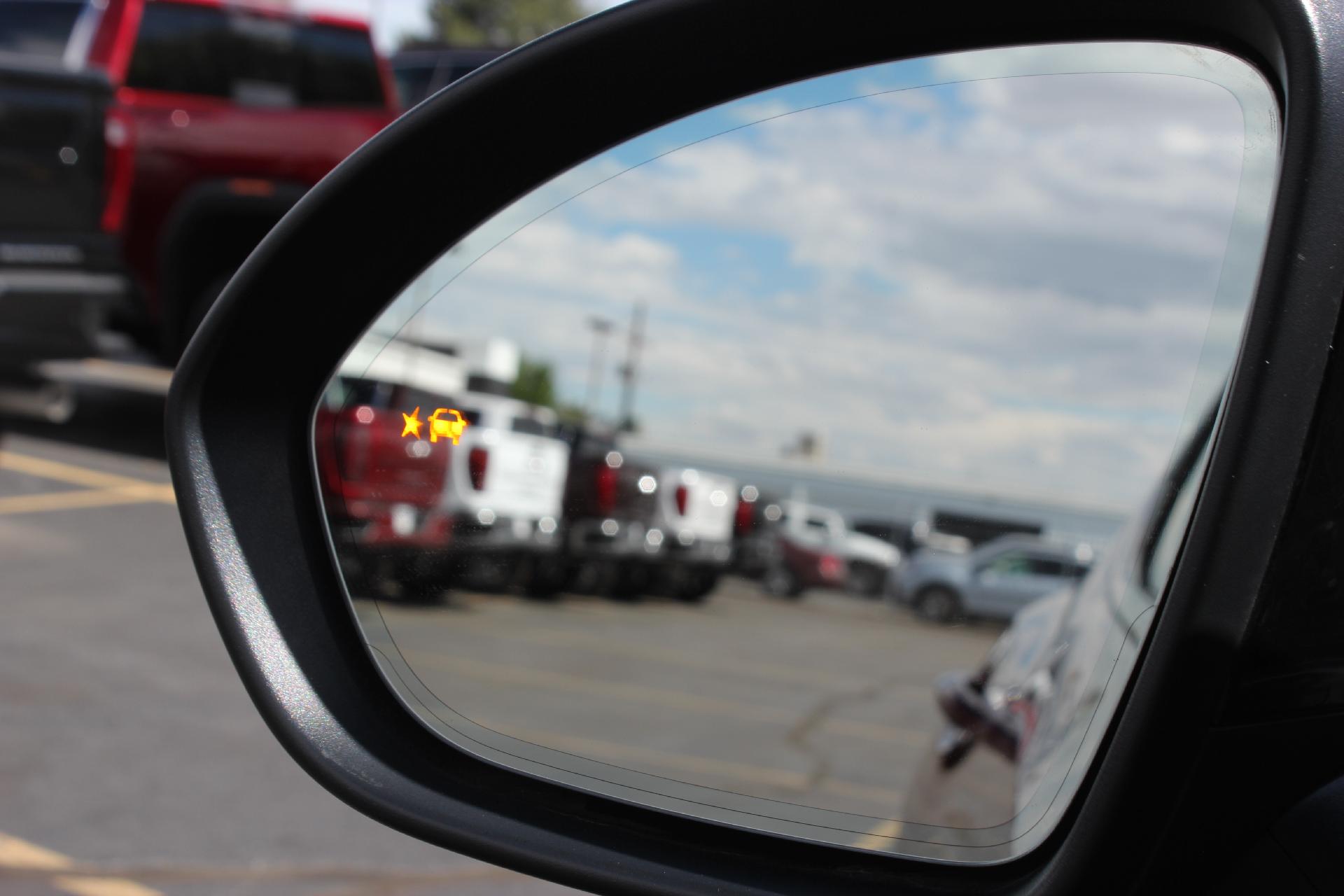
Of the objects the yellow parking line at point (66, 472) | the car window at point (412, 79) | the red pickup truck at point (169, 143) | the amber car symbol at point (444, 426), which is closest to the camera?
the amber car symbol at point (444, 426)

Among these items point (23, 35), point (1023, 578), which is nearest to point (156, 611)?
point (23, 35)

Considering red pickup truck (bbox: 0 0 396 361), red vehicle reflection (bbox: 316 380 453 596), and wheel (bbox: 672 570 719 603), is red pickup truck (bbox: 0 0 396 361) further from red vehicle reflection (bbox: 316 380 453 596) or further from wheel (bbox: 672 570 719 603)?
red vehicle reflection (bbox: 316 380 453 596)

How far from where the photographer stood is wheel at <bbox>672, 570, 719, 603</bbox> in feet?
23.5

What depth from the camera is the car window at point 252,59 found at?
27.8 feet

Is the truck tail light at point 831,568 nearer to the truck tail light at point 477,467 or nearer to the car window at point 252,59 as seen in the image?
the truck tail light at point 477,467

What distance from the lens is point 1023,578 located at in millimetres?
2604

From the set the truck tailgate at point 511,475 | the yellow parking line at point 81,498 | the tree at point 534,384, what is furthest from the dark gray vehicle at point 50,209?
the tree at point 534,384

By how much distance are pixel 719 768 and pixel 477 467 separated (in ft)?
13.9

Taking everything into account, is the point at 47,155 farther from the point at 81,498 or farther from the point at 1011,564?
the point at 1011,564

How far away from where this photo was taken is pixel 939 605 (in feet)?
10.4

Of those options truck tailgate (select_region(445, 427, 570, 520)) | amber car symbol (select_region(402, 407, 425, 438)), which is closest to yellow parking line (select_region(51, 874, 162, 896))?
truck tailgate (select_region(445, 427, 570, 520))

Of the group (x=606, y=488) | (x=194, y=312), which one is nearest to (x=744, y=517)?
(x=606, y=488)

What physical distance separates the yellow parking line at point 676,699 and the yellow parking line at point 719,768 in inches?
41.2

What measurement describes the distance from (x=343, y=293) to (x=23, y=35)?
835 centimetres
